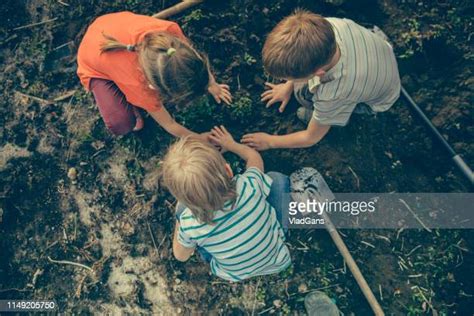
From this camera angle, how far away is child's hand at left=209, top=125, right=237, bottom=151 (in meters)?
3.17

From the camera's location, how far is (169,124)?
9.91 feet

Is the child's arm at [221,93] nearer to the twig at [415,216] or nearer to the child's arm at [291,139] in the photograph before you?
the child's arm at [291,139]

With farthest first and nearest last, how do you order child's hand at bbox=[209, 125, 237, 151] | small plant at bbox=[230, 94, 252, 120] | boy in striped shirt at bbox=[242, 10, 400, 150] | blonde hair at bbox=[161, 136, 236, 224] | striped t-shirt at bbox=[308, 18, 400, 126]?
small plant at bbox=[230, 94, 252, 120] < child's hand at bbox=[209, 125, 237, 151] < striped t-shirt at bbox=[308, 18, 400, 126] < boy in striped shirt at bbox=[242, 10, 400, 150] < blonde hair at bbox=[161, 136, 236, 224]

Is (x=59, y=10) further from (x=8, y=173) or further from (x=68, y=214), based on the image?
(x=68, y=214)

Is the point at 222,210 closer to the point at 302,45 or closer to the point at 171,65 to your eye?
the point at 171,65

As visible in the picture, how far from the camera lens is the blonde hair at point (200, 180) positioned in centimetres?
220

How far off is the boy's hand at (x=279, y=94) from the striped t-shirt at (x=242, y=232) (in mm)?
825

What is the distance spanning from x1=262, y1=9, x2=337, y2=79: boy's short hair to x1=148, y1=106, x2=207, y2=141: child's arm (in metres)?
0.93

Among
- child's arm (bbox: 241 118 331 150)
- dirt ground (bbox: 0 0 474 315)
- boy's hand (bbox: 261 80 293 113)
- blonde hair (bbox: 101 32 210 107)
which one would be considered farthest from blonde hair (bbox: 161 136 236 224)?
boy's hand (bbox: 261 80 293 113)

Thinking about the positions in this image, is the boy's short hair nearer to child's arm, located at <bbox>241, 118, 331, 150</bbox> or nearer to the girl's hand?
child's arm, located at <bbox>241, 118, 331, 150</bbox>

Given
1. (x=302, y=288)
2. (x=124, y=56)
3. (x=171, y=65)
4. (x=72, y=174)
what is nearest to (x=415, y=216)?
(x=302, y=288)

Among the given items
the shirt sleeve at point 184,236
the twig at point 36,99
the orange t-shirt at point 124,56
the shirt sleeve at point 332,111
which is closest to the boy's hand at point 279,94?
the shirt sleeve at point 332,111

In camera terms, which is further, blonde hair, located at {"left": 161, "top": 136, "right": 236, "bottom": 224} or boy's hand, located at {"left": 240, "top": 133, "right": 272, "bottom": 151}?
boy's hand, located at {"left": 240, "top": 133, "right": 272, "bottom": 151}

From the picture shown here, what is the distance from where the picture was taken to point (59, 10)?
3.54 metres
